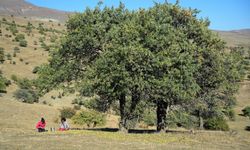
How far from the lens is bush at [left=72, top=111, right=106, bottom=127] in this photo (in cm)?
4712

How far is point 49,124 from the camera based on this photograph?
4403 cm

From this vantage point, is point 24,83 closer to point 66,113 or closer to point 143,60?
point 66,113

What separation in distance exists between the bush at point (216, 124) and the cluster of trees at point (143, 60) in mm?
15379

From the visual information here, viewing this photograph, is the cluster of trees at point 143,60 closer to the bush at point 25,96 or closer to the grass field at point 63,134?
the grass field at point 63,134

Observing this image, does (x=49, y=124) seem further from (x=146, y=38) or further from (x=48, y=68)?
(x=146, y=38)

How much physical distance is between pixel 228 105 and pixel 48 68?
18455 mm

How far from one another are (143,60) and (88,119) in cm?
2111

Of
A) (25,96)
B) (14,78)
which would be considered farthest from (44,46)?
(25,96)

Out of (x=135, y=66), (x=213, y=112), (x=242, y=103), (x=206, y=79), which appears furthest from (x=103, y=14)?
(x=242, y=103)

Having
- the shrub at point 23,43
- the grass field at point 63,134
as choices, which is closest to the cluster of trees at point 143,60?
the grass field at point 63,134

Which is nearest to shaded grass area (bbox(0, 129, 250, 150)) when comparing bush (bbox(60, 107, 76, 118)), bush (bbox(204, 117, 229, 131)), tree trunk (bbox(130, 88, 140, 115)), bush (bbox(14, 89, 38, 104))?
tree trunk (bbox(130, 88, 140, 115))

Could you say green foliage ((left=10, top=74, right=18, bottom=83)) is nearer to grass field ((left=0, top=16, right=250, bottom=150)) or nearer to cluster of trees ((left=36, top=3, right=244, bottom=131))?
grass field ((left=0, top=16, right=250, bottom=150))

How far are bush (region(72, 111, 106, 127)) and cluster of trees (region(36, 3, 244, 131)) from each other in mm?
13956

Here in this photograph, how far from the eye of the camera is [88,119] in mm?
47531
